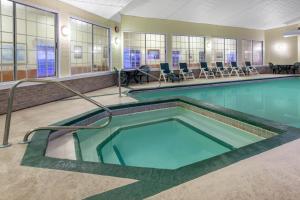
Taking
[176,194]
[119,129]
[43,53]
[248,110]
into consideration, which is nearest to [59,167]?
[176,194]

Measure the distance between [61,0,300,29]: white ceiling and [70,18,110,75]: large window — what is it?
26.5 inches

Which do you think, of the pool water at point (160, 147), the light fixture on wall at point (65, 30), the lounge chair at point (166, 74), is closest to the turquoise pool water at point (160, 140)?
the pool water at point (160, 147)

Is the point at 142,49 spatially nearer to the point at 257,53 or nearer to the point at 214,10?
the point at 214,10

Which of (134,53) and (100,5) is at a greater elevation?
(100,5)

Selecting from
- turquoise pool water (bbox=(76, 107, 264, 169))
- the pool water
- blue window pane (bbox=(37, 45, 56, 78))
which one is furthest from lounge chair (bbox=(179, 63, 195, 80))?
the pool water

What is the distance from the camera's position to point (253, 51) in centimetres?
1469

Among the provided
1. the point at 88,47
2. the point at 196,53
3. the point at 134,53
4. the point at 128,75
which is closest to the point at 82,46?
the point at 88,47

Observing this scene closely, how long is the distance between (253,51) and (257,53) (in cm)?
32

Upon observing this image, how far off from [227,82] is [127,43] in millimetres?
4981

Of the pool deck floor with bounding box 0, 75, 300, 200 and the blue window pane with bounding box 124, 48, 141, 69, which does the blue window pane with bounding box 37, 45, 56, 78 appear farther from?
the blue window pane with bounding box 124, 48, 141, 69

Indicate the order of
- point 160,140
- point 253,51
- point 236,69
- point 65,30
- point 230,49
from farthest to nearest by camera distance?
point 253,51
point 230,49
point 236,69
point 65,30
point 160,140

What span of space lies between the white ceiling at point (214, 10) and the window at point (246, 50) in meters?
2.20

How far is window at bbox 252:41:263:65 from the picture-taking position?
A: 1456cm

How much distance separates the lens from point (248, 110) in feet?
17.0
